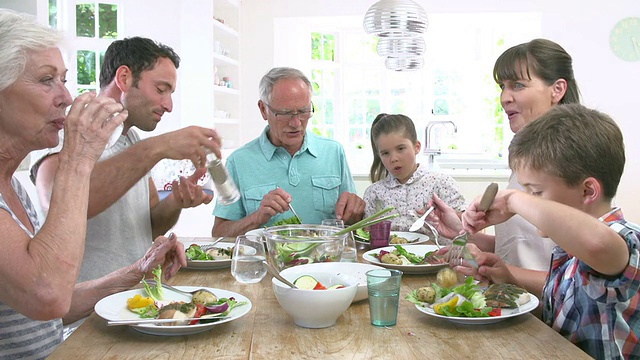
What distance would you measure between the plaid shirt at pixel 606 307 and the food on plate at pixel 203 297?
82cm

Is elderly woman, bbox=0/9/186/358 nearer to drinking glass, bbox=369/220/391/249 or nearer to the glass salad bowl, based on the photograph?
the glass salad bowl

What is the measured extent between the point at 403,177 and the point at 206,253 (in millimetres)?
1458

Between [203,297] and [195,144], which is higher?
[195,144]

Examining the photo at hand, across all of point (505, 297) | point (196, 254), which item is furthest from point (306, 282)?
point (196, 254)

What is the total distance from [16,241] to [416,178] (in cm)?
229

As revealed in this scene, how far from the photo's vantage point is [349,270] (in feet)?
5.38

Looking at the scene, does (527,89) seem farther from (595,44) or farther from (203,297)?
(595,44)

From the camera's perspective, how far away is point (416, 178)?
321cm

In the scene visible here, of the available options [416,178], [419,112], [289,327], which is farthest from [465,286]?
[419,112]

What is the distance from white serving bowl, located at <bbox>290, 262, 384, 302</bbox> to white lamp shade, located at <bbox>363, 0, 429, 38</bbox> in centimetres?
189

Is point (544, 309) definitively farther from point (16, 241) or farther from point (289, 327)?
point (16, 241)

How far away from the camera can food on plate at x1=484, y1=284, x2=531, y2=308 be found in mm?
1394

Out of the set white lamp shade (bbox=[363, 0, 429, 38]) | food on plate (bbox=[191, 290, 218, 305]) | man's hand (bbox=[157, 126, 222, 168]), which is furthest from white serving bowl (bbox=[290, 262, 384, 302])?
white lamp shade (bbox=[363, 0, 429, 38])

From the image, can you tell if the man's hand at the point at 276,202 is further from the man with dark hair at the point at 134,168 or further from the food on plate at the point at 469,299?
the food on plate at the point at 469,299
